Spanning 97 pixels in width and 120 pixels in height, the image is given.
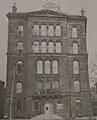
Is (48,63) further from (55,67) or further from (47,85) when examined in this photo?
(47,85)

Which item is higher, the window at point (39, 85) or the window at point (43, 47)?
the window at point (43, 47)

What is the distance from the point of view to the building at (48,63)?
67.0 feet

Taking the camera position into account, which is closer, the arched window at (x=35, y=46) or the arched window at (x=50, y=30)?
the arched window at (x=35, y=46)

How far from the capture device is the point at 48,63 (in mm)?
21344

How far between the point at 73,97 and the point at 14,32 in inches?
278

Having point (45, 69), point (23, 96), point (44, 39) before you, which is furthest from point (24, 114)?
point (44, 39)

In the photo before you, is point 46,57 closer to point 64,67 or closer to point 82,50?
point 64,67

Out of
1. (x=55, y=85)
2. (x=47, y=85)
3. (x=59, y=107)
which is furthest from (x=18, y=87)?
(x=59, y=107)

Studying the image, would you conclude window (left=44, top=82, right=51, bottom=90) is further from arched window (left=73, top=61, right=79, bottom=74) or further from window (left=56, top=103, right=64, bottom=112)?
arched window (left=73, top=61, right=79, bottom=74)

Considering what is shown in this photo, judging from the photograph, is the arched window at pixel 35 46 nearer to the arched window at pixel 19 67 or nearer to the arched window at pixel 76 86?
the arched window at pixel 19 67

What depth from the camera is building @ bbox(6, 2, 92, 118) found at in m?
20.4

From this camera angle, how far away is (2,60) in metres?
20.6

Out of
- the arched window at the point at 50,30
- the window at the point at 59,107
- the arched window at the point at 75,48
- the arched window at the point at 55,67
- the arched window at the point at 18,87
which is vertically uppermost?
the arched window at the point at 50,30

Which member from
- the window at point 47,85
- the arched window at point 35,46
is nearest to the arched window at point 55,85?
the window at point 47,85
